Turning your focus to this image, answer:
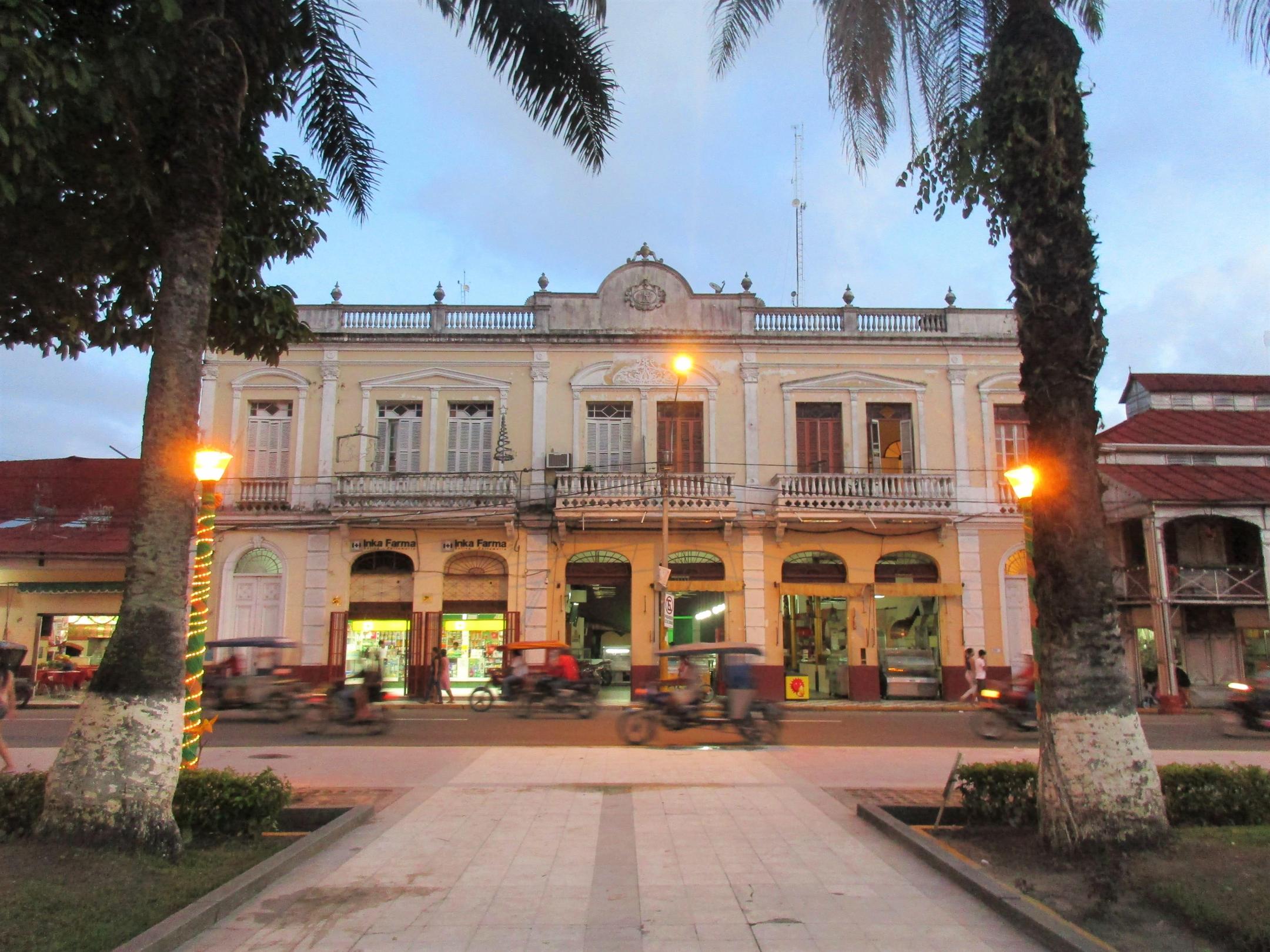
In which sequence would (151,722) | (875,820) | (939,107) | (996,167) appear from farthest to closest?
(939,107), (875,820), (996,167), (151,722)

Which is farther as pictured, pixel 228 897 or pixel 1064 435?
pixel 1064 435

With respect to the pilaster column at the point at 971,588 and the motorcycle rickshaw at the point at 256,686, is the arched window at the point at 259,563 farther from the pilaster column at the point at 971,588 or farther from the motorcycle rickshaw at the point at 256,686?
the pilaster column at the point at 971,588

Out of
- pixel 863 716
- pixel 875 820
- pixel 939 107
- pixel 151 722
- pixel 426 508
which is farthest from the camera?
pixel 426 508

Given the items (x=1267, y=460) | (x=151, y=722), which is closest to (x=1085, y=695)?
(x=151, y=722)

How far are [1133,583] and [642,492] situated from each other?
1298 cm

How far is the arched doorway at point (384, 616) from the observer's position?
25609mm

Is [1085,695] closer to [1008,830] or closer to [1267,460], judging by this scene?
[1008,830]

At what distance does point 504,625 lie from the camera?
25547mm

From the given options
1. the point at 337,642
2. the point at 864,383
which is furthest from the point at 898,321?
the point at 337,642

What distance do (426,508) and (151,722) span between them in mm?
18748

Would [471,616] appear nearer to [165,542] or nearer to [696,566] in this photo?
[696,566]

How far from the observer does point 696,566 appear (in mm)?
26016

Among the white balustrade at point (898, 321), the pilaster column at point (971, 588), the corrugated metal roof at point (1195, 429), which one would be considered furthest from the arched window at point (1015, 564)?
the white balustrade at point (898, 321)

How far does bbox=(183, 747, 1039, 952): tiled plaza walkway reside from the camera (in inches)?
219
